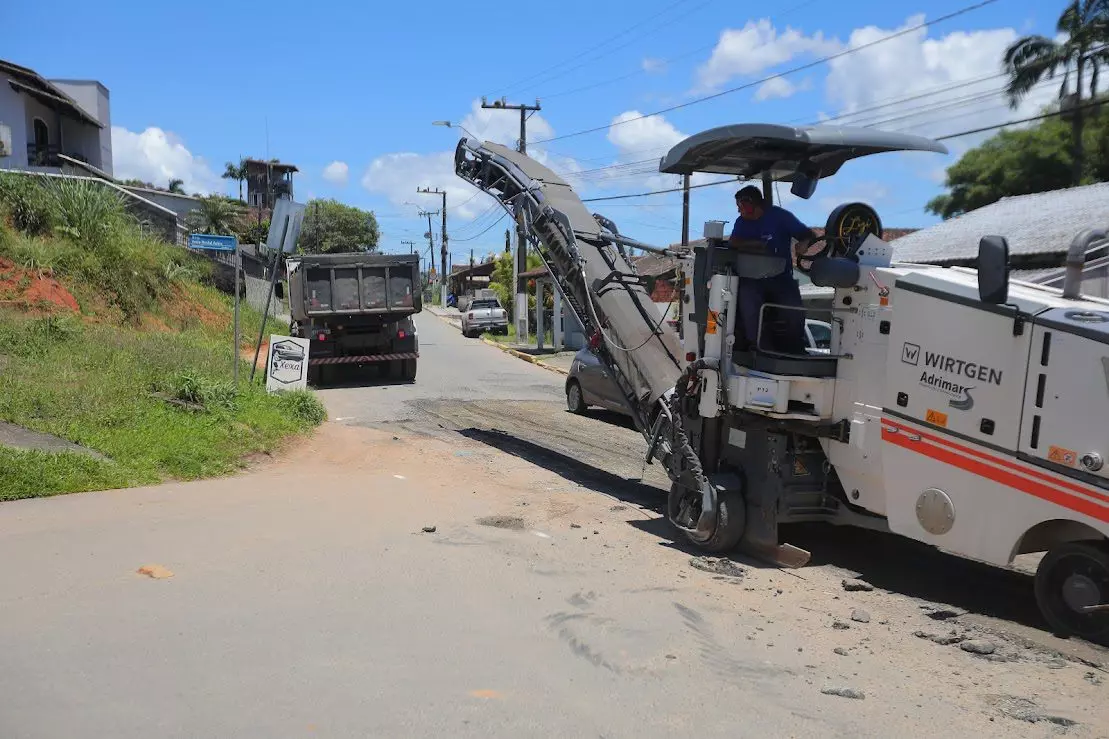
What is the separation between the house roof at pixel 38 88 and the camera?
33250 mm

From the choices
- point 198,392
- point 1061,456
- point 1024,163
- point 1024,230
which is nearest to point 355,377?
point 198,392

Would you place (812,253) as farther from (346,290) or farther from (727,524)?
(346,290)

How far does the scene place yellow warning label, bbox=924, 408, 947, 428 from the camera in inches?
225

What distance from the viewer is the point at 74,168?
36.4 metres

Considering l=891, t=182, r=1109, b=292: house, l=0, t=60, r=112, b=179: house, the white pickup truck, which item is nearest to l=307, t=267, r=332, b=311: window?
l=891, t=182, r=1109, b=292: house

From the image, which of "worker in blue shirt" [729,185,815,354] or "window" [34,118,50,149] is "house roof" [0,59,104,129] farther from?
"worker in blue shirt" [729,185,815,354]

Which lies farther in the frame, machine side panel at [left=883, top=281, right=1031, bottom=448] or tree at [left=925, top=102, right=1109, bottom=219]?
tree at [left=925, top=102, right=1109, bottom=219]

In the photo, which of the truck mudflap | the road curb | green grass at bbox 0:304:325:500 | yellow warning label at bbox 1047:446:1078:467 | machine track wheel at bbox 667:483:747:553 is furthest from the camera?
the road curb

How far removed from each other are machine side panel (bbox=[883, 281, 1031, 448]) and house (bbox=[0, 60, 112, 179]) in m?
31.0

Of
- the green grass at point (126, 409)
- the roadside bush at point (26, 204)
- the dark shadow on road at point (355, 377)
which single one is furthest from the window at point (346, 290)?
the roadside bush at point (26, 204)

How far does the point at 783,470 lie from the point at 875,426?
87cm

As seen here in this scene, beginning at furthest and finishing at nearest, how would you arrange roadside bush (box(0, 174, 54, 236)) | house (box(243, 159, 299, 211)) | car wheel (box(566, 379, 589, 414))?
house (box(243, 159, 299, 211)) < roadside bush (box(0, 174, 54, 236)) < car wheel (box(566, 379, 589, 414))

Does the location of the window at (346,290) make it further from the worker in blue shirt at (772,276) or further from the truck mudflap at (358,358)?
the worker in blue shirt at (772,276)

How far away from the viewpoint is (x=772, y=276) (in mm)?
7055
